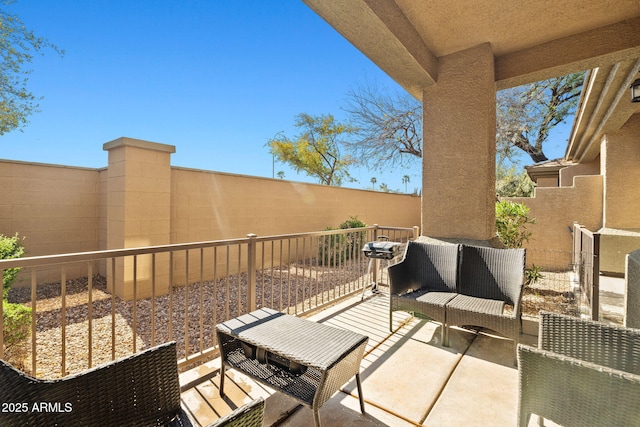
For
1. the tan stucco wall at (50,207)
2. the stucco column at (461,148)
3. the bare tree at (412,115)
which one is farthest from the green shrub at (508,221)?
the tan stucco wall at (50,207)

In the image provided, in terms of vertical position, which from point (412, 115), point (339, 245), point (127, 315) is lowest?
point (127, 315)

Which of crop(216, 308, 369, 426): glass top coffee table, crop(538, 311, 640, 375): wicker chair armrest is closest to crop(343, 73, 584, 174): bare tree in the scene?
crop(538, 311, 640, 375): wicker chair armrest

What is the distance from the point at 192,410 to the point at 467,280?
2743mm

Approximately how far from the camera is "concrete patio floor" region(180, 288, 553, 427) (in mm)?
1785

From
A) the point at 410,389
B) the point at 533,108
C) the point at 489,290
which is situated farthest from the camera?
the point at 533,108

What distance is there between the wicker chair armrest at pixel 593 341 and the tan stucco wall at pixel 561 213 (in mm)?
6019

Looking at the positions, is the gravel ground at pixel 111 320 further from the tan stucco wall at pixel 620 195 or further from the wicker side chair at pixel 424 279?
the tan stucco wall at pixel 620 195

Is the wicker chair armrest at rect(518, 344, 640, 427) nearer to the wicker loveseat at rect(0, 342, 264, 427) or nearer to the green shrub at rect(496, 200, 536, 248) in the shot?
the wicker loveseat at rect(0, 342, 264, 427)

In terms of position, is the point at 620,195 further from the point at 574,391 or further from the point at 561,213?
the point at 574,391

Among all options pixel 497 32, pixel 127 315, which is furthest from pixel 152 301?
pixel 497 32

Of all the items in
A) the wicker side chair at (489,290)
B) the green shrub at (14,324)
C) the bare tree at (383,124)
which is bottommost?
the green shrub at (14,324)

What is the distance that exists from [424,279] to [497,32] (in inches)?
108

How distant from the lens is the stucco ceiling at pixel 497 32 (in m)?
2.51

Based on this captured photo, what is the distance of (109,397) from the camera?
117 cm
